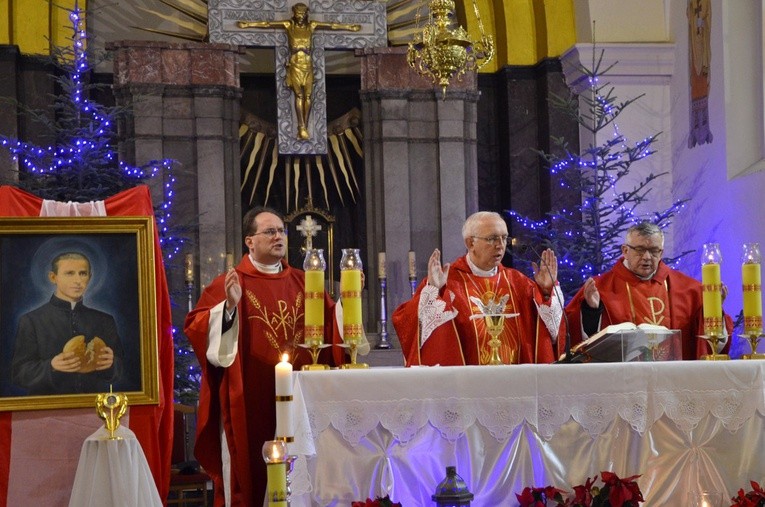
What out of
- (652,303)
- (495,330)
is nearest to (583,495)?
(495,330)

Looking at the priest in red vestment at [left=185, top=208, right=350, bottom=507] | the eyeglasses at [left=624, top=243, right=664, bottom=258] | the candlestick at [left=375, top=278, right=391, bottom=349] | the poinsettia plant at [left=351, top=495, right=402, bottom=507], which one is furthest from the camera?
the candlestick at [left=375, top=278, right=391, bottom=349]

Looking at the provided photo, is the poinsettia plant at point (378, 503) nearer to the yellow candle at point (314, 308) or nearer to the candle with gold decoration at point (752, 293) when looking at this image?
the yellow candle at point (314, 308)

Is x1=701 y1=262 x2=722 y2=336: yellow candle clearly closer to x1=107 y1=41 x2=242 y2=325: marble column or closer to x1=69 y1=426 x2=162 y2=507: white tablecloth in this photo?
x1=69 y1=426 x2=162 y2=507: white tablecloth

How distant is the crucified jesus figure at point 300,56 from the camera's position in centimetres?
1112

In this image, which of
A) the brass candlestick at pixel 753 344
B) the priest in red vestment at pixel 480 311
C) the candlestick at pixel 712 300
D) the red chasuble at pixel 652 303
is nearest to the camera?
the brass candlestick at pixel 753 344

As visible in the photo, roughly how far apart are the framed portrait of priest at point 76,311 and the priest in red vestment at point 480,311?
132 centimetres

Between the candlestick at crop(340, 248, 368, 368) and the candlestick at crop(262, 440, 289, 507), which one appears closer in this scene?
the candlestick at crop(262, 440, 289, 507)

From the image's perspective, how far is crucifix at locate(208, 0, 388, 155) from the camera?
36.5 feet

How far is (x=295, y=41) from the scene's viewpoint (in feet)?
36.6

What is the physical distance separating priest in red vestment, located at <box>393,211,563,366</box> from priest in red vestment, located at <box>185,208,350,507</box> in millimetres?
450

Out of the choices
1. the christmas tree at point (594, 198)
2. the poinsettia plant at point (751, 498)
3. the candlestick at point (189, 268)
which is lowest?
the poinsettia plant at point (751, 498)

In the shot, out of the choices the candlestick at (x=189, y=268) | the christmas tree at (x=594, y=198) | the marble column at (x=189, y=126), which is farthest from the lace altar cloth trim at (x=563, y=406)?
the marble column at (x=189, y=126)

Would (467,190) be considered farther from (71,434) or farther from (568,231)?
(71,434)

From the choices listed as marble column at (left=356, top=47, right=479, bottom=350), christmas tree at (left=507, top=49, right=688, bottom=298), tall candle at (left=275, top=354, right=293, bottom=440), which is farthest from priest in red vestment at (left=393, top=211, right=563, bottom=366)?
marble column at (left=356, top=47, right=479, bottom=350)
